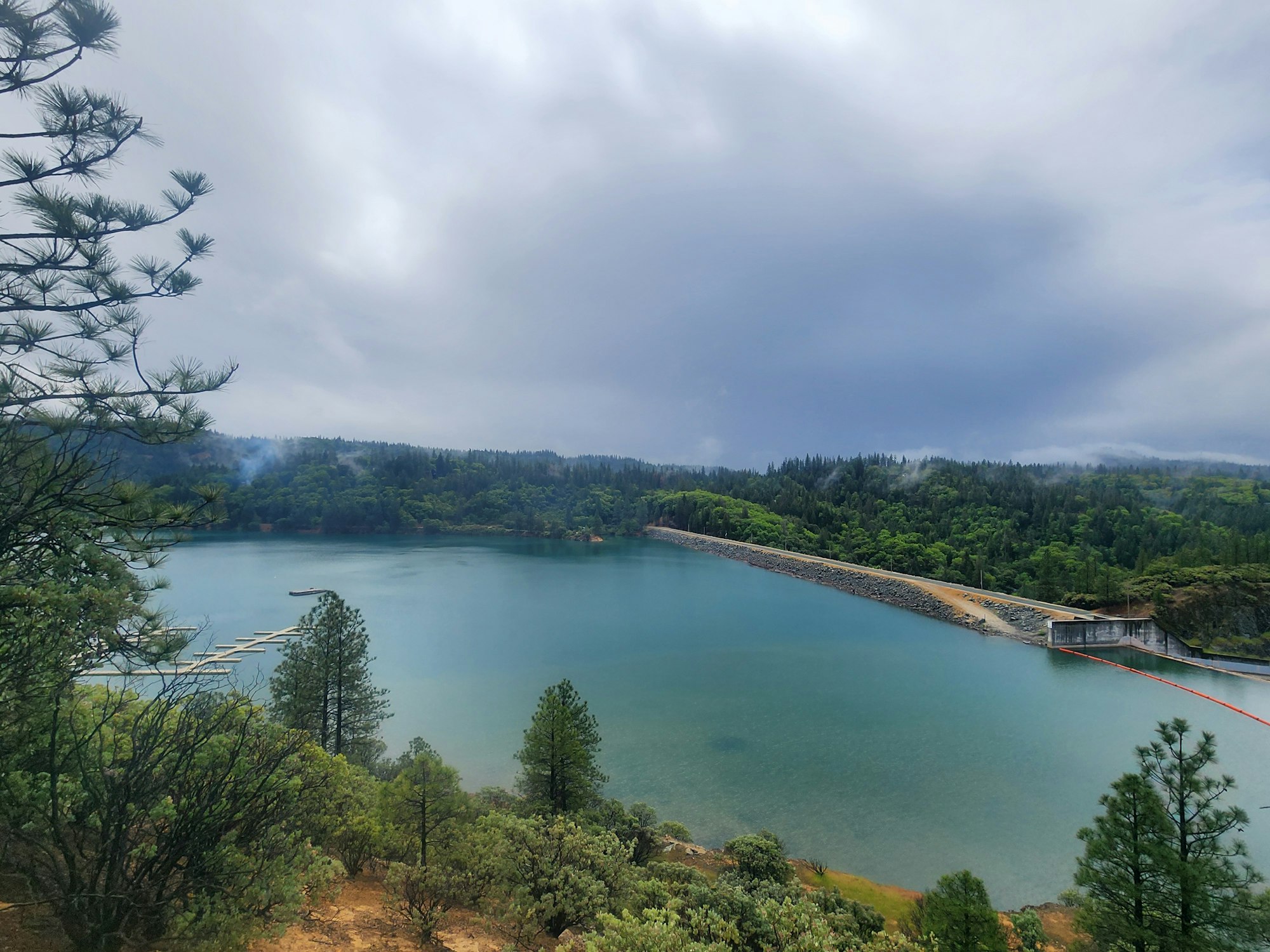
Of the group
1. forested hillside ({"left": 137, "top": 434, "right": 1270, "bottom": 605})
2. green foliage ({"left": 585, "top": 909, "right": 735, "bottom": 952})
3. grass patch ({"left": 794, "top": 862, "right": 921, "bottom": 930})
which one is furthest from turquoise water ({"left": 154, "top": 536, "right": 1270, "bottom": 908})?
forested hillside ({"left": 137, "top": 434, "right": 1270, "bottom": 605})

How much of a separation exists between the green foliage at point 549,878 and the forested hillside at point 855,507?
27.6m

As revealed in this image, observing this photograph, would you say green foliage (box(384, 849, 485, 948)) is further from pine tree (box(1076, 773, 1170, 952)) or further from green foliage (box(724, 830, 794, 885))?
pine tree (box(1076, 773, 1170, 952))

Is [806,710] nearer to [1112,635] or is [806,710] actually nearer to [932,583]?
[1112,635]

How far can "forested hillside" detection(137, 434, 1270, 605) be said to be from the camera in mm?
40500

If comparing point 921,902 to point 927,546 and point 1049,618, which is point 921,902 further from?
point 927,546

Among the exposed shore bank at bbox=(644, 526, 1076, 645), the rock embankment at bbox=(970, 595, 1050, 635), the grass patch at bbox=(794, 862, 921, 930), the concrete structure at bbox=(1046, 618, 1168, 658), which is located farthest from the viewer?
the exposed shore bank at bbox=(644, 526, 1076, 645)

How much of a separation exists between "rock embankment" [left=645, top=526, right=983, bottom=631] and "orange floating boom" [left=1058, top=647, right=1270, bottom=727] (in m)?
4.41

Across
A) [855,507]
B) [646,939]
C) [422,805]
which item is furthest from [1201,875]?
[855,507]

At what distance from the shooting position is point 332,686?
40.2 feet

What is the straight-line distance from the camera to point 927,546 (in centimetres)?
5069

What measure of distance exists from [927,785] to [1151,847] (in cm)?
784

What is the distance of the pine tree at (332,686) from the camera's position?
468 inches

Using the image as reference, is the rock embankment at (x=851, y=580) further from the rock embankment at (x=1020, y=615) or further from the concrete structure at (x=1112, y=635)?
the concrete structure at (x=1112, y=635)

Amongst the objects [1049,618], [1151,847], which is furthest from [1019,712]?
[1151,847]
